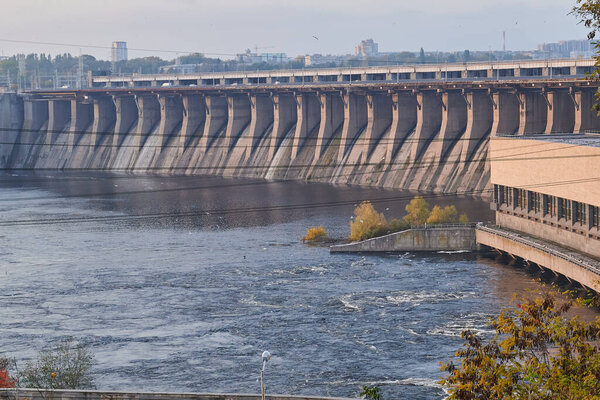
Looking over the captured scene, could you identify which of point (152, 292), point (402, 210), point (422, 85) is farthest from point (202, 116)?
point (152, 292)

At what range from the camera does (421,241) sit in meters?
79.1

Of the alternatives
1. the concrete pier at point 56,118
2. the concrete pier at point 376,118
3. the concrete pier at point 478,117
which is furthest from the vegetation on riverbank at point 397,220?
the concrete pier at point 56,118

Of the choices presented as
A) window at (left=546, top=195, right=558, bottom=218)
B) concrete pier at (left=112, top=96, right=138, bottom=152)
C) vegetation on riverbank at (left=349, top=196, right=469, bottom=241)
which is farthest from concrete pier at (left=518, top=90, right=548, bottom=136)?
concrete pier at (left=112, top=96, right=138, bottom=152)

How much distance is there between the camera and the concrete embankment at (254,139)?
113m

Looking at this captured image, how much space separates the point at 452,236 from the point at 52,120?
108 m

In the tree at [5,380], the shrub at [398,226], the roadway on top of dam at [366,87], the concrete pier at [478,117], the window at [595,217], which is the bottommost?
the tree at [5,380]

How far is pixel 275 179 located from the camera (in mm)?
129500

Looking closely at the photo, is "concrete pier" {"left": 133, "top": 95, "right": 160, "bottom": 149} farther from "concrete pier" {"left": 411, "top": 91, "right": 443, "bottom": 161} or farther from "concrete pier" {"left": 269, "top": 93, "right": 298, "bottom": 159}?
"concrete pier" {"left": 411, "top": 91, "right": 443, "bottom": 161}

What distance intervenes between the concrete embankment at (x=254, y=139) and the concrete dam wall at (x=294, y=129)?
171 millimetres

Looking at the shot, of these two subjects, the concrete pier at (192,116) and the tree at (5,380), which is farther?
the concrete pier at (192,116)

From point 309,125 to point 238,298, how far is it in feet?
244

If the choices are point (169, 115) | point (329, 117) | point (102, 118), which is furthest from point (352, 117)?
point (102, 118)

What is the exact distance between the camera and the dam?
106688mm

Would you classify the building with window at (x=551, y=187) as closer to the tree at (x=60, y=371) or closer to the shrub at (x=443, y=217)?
the shrub at (x=443, y=217)
